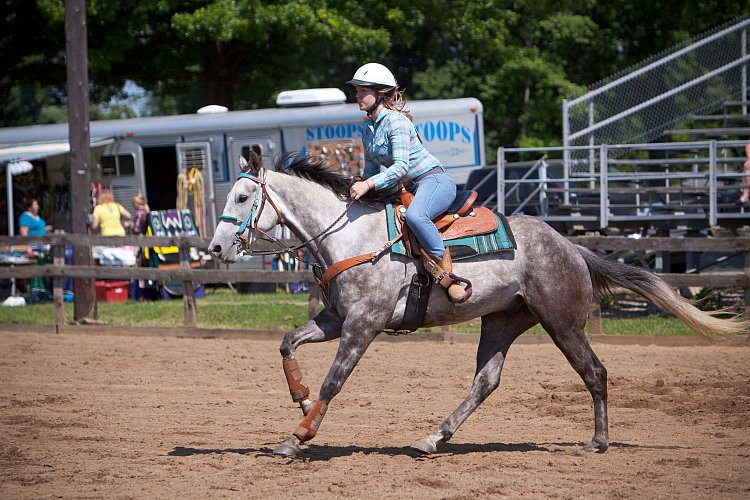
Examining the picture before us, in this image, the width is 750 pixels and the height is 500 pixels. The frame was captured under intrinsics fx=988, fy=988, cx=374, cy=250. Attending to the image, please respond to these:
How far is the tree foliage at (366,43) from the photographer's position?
22656mm

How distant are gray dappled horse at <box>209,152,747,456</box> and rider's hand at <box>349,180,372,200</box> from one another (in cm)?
27

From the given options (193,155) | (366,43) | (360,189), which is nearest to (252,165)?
(360,189)

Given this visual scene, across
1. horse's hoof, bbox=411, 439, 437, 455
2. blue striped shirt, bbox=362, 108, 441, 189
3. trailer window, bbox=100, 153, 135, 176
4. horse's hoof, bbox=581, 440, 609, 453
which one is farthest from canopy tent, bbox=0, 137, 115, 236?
horse's hoof, bbox=581, 440, 609, 453

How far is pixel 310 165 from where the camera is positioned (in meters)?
7.28

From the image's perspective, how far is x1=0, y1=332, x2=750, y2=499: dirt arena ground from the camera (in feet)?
20.2

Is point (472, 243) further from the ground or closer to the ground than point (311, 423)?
further from the ground

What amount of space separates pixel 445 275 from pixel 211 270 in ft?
23.9

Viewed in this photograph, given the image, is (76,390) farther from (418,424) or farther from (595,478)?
(595,478)

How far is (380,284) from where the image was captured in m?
6.89

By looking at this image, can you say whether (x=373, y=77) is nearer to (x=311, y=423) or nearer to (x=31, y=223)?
(x=311, y=423)

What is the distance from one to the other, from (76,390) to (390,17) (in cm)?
1594

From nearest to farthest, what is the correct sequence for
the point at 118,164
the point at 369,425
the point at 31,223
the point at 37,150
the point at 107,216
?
the point at 369,425 < the point at 107,216 < the point at 31,223 < the point at 37,150 < the point at 118,164

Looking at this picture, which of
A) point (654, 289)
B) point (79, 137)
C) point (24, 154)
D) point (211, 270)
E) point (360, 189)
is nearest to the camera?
point (360, 189)

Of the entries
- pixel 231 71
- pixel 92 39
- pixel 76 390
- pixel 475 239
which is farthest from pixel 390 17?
pixel 475 239
